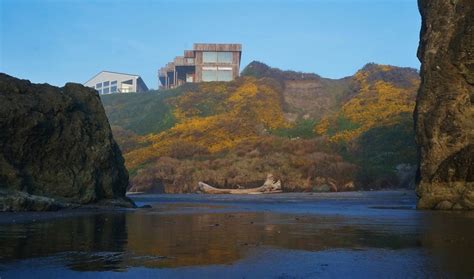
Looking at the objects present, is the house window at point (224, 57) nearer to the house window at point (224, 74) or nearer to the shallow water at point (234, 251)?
the house window at point (224, 74)

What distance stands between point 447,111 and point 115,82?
11583 centimetres

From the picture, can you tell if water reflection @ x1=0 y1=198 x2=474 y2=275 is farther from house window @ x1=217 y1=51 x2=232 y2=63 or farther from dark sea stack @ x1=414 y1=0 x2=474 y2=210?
house window @ x1=217 y1=51 x2=232 y2=63

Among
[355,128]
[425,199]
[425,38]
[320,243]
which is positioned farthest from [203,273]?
[355,128]

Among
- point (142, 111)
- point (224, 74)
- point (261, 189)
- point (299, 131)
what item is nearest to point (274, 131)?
point (299, 131)

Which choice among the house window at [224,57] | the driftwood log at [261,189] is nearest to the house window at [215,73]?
the house window at [224,57]

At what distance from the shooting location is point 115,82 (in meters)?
132

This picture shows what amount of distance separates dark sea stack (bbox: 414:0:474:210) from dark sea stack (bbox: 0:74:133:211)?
16.2 m

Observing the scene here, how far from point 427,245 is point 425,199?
15.7m

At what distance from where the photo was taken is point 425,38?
28031mm

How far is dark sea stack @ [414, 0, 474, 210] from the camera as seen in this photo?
77.0 ft

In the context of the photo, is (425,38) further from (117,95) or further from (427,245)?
(117,95)

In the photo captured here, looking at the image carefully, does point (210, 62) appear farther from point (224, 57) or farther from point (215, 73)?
point (224, 57)

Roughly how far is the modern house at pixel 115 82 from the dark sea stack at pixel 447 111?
110m

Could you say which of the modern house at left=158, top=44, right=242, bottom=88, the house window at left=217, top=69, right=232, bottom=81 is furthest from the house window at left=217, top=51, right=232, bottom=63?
the house window at left=217, top=69, right=232, bottom=81
